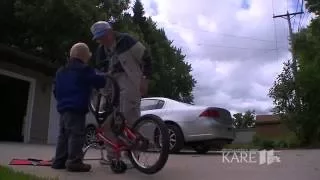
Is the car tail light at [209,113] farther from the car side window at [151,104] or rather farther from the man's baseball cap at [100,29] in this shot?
the man's baseball cap at [100,29]

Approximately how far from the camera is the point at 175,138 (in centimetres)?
1146

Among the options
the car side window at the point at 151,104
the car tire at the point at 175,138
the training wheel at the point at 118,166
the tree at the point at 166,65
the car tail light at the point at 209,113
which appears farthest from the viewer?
the tree at the point at 166,65

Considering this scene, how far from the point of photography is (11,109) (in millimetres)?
21750

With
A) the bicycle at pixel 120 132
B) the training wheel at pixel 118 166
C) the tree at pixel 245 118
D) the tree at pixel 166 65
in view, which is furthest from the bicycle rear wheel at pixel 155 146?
Result: the tree at pixel 245 118

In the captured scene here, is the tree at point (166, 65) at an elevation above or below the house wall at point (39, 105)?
above

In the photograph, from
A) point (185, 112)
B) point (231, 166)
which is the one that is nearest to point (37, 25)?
point (185, 112)

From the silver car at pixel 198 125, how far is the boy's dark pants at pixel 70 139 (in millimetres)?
5315

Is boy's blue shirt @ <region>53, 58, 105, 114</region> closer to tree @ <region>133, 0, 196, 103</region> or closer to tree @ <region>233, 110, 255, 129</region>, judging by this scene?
tree @ <region>133, 0, 196, 103</region>

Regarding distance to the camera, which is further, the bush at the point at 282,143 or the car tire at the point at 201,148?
the bush at the point at 282,143

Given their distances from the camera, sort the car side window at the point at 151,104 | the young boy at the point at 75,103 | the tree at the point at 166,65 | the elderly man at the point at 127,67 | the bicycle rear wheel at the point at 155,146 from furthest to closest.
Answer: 1. the tree at the point at 166,65
2. the car side window at the point at 151,104
3. the elderly man at the point at 127,67
4. the young boy at the point at 75,103
5. the bicycle rear wheel at the point at 155,146

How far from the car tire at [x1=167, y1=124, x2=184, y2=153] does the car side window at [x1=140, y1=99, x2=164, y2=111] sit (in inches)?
35.1

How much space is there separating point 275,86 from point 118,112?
71.2 feet

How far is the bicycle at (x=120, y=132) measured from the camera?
5481 mm

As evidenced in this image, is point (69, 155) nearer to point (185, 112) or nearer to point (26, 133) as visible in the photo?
point (185, 112)
